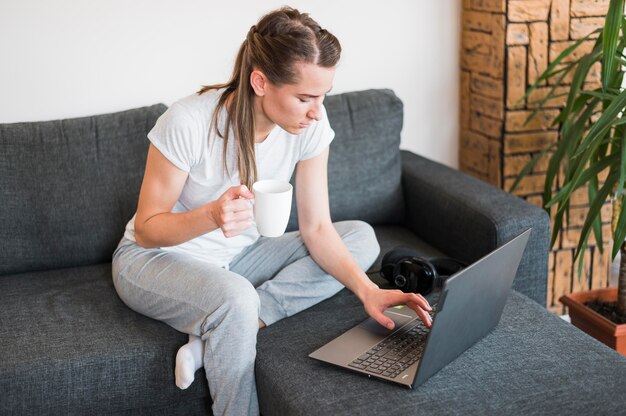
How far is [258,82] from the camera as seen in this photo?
1907mm

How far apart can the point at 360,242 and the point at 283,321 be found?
0.35 meters

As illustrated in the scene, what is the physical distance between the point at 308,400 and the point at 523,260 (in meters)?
0.92

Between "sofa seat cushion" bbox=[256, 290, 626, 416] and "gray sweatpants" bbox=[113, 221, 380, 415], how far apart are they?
0.21 ft

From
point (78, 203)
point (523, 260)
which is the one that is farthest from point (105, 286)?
point (523, 260)

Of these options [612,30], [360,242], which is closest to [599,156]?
[612,30]

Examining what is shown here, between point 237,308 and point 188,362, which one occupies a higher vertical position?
point 237,308

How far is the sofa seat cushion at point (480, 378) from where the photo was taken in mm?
1634

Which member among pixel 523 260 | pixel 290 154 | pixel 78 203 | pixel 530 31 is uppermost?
pixel 530 31

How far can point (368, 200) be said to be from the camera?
2.70 meters

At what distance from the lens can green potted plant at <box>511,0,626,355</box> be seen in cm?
229

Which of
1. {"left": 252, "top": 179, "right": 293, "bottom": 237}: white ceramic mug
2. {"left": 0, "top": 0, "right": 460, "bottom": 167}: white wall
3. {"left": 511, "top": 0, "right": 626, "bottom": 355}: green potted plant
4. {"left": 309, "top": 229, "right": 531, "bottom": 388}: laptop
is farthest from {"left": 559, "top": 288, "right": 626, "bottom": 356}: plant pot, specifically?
{"left": 252, "top": 179, "right": 293, "bottom": 237}: white ceramic mug

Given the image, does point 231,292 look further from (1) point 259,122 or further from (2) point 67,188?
(2) point 67,188

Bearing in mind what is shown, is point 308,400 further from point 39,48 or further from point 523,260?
point 39,48

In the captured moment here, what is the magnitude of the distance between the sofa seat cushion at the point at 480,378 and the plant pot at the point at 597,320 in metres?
0.46
